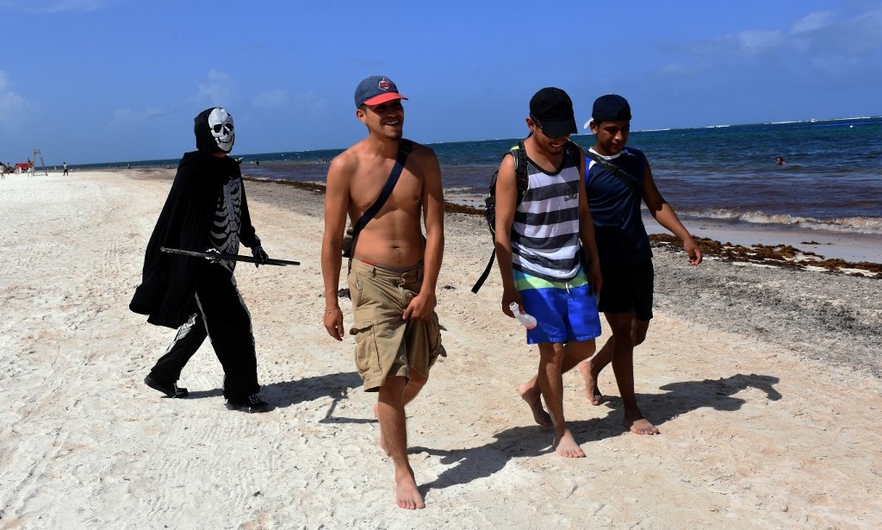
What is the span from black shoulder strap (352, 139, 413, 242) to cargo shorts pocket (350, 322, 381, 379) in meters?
0.48

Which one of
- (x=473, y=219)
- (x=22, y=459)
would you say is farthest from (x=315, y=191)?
(x=22, y=459)

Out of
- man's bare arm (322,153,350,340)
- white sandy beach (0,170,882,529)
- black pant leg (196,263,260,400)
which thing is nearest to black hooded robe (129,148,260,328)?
black pant leg (196,263,260,400)

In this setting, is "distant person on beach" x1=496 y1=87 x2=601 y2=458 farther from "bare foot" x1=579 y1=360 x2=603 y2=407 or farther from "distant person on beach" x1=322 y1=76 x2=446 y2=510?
"bare foot" x1=579 y1=360 x2=603 y2=407

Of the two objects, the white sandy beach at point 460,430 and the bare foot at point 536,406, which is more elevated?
the bare foot at point 536,406

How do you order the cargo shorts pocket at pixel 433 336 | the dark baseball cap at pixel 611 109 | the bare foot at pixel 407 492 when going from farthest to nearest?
the dark baseball cap at pixel 611 109, the cargo shorts pocket at pixel 433 336, the bare foot at pixel 407 492

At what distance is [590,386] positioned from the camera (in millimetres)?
5254

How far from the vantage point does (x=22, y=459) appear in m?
4.45

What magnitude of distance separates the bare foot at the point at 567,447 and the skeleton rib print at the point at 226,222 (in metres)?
2.42

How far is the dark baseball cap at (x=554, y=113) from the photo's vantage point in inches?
155

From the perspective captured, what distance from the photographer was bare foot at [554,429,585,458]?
4.30 m

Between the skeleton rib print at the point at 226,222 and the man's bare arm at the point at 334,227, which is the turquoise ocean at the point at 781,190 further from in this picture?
the man's bare arm at the point at 334,227

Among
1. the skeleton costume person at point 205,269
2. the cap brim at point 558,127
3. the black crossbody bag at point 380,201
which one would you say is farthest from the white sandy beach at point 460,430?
the cap brim at point 558,127

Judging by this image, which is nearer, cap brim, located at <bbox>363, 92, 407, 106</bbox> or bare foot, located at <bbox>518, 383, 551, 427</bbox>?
cap brim, located at <bbox>363, 92, 407, 106</bbox>

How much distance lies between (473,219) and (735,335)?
11.2 m
